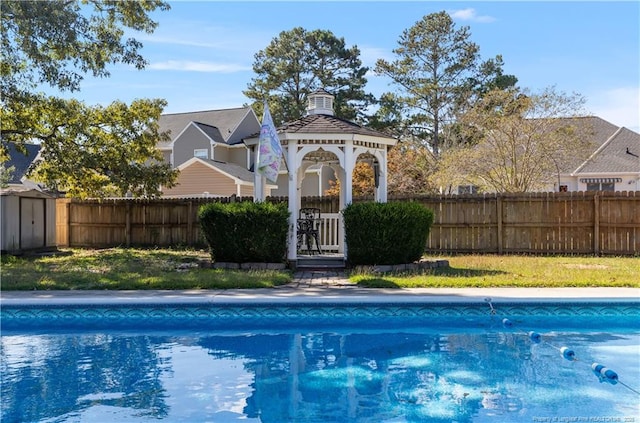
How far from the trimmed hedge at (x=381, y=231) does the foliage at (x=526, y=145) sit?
10095 mm

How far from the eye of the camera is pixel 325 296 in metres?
8.34

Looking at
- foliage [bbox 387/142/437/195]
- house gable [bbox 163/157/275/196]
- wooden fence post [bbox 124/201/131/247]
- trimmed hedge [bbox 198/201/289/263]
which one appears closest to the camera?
trimmed hedge [bbox 198/201/289/263]

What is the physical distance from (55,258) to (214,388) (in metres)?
12.1

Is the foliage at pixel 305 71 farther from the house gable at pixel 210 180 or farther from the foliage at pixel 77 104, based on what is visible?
the foliage at pixel 77 104

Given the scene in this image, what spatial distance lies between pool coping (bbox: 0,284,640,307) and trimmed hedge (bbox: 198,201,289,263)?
241cm

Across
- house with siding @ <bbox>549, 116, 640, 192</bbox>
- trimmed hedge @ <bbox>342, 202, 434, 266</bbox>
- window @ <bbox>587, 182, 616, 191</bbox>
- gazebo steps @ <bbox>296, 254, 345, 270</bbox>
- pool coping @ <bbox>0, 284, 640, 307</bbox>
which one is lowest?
pool coping @ <bbox>0, 284, 640, 307</bbox>

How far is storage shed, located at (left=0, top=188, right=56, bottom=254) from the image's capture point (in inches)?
604

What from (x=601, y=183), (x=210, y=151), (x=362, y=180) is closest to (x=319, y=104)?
(x=362, y=180)

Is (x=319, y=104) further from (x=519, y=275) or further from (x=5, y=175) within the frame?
(x=5, y=175)

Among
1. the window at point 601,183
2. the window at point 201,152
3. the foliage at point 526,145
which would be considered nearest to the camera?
the foliage at point 526,145

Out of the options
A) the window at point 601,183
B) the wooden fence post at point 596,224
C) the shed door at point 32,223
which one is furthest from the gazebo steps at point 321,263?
the window at point 601,183

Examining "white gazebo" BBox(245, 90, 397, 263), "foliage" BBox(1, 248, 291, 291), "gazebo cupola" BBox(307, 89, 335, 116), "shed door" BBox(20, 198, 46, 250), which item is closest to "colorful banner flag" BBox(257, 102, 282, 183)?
"white gazebo" BBox(245, 90, 397, 263)

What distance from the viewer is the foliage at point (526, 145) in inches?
792

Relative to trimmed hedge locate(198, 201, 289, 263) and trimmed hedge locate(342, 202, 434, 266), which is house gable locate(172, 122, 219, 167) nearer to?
trimmed hedge locate(198, 201, 289, 263)
